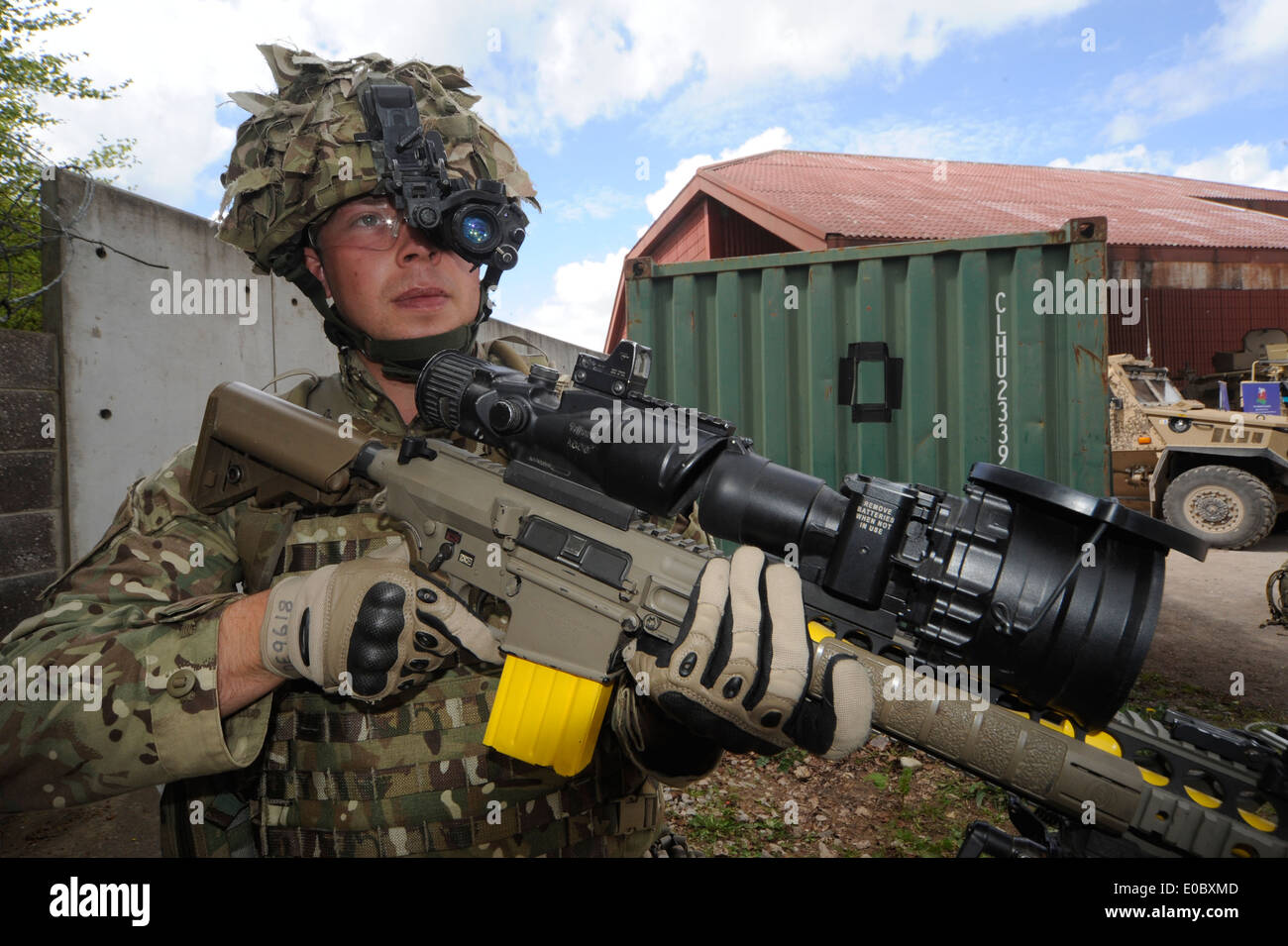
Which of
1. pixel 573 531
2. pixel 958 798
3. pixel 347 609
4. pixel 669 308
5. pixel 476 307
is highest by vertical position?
pixel 669 308

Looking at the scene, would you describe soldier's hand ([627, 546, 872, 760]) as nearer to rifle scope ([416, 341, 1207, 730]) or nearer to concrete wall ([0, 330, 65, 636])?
rifle scope ([416, 341, 1207, 730])

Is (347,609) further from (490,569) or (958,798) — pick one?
(958,798)

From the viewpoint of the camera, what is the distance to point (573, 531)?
1.62 metres

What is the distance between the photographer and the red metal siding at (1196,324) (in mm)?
20484

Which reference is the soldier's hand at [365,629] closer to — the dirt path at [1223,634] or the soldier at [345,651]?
the soldier at [345,651]

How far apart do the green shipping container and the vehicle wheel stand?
6.69m

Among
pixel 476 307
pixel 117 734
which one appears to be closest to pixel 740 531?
pixel 476 307

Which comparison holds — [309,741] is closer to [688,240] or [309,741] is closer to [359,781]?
[359,781]

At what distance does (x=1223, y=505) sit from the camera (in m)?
9.57

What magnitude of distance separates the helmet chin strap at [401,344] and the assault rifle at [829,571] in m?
0.27

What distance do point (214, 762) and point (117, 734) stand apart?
197mm

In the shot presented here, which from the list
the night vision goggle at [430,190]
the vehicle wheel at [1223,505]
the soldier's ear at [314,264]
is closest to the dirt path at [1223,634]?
the vehicle wheel at [1223,505]

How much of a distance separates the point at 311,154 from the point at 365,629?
1473mm

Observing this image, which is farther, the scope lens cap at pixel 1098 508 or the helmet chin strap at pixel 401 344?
the helmet chin strap at pixel 401 344
